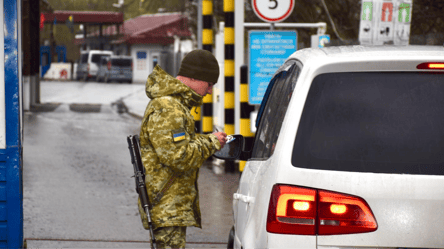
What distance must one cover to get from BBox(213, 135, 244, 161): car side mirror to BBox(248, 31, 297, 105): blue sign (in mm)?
5339

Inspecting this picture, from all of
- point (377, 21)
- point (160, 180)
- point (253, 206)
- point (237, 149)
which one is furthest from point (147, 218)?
point (377, 21)

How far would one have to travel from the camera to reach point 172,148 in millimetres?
3859

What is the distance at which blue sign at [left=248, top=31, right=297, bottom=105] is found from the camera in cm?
944

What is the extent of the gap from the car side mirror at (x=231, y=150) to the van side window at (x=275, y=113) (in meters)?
0.16

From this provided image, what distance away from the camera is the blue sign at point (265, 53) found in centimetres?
944

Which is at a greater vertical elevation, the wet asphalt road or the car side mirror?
the car side mirror

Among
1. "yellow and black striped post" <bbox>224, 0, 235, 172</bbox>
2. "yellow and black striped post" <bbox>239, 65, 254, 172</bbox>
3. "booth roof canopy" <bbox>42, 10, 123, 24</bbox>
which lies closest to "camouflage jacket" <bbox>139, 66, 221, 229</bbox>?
"yellow and black striped post" <bbox>239, 65, 254, 172</bbox>

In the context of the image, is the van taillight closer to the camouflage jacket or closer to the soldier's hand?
the camouflage jacket

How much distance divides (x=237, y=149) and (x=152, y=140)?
1.59ft

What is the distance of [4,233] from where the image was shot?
5543 mm

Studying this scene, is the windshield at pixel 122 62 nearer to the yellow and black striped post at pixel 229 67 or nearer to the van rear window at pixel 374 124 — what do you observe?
the yellow and black striped post at pixel 229 67

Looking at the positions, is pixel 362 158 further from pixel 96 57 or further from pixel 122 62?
pixel 96 57

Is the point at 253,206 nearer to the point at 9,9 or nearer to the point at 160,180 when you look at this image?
the point at 160,180

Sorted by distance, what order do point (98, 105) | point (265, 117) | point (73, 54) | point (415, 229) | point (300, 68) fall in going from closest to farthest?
point (415, 229) → point (300, 68) → point (265, 117) → point (98, 105) → point (73, 54)
